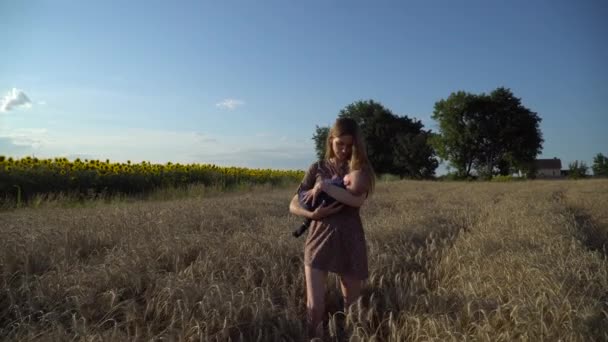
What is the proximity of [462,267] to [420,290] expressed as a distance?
67 cm

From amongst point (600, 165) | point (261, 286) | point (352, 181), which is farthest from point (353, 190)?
point (600, 165)

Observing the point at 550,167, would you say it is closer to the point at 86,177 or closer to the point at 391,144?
the point at 391,144

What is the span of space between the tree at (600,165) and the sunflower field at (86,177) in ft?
210

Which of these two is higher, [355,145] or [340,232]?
[355,145]

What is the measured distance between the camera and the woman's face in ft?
9.70

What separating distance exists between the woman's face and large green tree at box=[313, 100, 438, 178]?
138ft

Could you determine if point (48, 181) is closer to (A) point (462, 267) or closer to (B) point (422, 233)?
(B) point (422, 233)

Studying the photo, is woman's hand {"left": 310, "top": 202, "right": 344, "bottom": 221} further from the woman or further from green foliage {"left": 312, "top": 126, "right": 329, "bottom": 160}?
green foliage {"left": 312, "top": 126, "right": 329, "bottom": 160}

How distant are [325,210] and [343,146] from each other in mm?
460

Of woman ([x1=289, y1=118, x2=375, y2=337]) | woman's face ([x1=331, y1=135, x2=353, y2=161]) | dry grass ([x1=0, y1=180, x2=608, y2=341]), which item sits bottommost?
dry grass ([x1=0, y1=180, x2=608, y2=341])

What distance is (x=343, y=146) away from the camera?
9.75ft

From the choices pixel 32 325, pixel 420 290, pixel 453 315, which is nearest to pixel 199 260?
pixel 32 325

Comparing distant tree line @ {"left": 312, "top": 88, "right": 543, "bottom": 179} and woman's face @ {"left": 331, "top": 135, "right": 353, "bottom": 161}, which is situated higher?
distant tree line @ {"left": 312, "top": 88, "right": 543, "bottom": 179}

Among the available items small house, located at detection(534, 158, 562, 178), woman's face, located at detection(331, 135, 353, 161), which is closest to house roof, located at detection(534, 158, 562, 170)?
small house, located at detection(534, 158, 562, 178)
